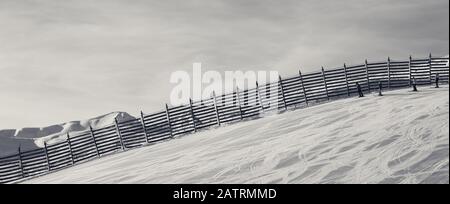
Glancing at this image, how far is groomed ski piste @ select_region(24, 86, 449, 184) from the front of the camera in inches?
542

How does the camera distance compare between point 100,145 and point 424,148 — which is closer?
point 424,148

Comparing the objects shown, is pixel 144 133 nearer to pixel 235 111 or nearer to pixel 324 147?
pixel 235 111

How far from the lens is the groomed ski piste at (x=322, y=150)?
542 inches

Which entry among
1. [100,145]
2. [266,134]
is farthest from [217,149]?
[100,145]

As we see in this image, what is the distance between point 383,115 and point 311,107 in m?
8.29

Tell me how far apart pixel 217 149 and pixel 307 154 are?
546 cm

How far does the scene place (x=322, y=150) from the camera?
1678 centimetres

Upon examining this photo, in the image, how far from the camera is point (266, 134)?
22.4 metres

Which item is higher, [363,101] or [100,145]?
[363,101]
